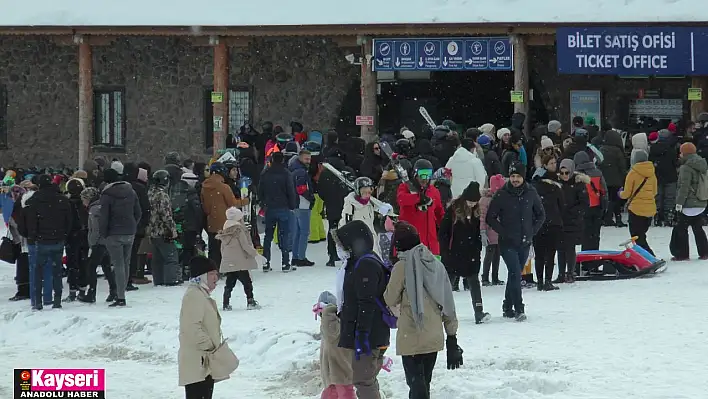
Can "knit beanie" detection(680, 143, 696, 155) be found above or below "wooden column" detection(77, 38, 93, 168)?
below

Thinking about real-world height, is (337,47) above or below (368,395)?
above

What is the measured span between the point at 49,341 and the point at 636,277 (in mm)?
6485

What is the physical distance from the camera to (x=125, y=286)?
576 inches

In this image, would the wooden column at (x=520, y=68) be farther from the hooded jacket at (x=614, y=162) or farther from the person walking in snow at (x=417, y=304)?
the person walking in snow at (x=417, y=304)

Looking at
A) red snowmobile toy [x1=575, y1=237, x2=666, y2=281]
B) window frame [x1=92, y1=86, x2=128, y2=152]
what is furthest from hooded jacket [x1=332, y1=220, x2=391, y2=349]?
window frame [x1=92, y1=86, x2=128, y2=152]

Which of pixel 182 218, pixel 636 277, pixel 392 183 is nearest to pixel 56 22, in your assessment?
pixel 182 218

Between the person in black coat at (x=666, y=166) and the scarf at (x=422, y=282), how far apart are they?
33.3 ft

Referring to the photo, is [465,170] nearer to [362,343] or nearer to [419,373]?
[419,373]

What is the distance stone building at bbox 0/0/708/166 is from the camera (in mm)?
→ 21219

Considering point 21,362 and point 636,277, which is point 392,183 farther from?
point 21,362

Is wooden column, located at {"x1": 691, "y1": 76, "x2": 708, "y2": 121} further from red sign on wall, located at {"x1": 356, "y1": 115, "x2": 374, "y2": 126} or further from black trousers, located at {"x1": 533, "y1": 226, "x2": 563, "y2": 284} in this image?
black trousers, located at {"x1": 533, "y1": 226, "x2": 563, "y2": 284}

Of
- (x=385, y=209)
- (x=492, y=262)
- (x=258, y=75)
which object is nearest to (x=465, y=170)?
(x=492, y=262)

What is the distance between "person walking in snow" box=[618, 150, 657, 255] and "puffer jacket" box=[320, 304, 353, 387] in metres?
7.76

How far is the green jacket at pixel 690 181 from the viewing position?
15930 millimetres
